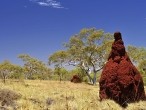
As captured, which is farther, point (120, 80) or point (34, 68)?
point (34, 68)

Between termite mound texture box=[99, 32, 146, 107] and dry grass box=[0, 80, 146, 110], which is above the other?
termite mound texture box=[99, 32, 146, 107]

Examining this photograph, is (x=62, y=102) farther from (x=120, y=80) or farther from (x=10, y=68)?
(x=10, y=68)

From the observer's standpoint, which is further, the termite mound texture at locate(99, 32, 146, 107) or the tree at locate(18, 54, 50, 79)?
the tree at locate(18, 54, 50, 79)

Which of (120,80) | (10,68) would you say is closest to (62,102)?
(120,80)

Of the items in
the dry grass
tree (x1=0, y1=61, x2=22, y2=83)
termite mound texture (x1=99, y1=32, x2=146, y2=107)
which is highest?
tree (x1=0, y1=61, x2=22, y2=83)

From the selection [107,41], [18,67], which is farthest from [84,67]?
[18,67]

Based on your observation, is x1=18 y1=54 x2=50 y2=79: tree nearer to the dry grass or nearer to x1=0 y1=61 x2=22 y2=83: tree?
x1=0 y1=61 x2=22 y2=83: tree

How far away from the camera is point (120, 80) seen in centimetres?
1695

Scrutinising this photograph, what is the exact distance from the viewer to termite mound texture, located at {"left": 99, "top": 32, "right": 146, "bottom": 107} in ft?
55.1

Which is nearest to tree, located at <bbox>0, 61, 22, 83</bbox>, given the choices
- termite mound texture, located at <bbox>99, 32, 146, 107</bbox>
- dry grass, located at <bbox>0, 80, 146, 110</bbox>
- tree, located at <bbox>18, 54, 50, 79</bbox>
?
tree, located at <bbox>18, 54, 50, 79</bbox>

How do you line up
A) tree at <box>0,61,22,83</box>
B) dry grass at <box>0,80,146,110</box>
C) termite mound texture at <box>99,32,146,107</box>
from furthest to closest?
tree at <box>0,61,22,83</box> → termite mound texture at <box>99,32,146,107</box> → dry grass at <box>0,80,146,110</box>

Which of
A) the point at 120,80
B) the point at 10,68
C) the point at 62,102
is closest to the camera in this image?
the point at 62,102

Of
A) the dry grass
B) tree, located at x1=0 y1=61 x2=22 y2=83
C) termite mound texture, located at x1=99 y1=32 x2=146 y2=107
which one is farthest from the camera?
tree, located at x1=0 y1=61 x2=22 y2=83

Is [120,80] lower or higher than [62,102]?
higher
